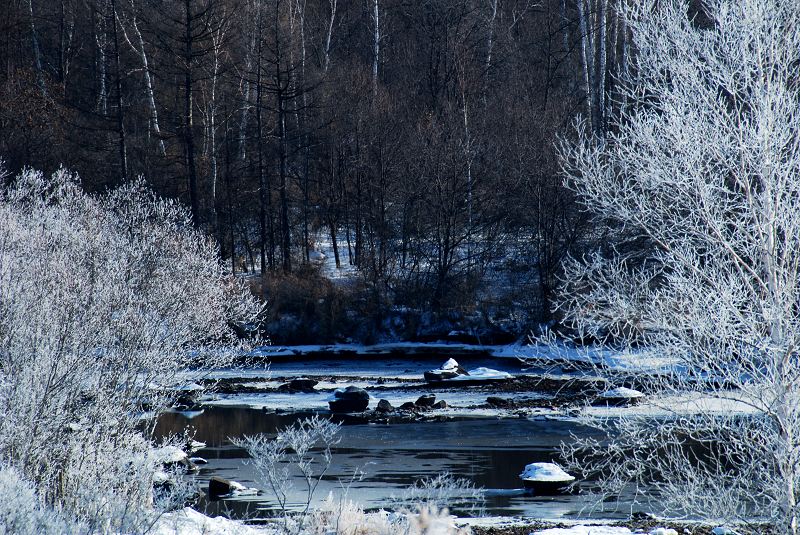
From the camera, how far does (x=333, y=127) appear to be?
4359 centimetres

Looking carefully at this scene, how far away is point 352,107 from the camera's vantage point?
1713 inches

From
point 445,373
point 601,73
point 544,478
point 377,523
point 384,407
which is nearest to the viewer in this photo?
point 377,523

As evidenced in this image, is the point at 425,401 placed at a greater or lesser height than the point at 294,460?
greater

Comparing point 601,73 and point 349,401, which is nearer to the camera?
point 349,401

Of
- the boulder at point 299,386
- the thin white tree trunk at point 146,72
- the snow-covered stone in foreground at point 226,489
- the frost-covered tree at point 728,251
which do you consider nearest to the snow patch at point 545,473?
the frost-covered tree at point 728,251

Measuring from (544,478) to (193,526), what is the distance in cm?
681

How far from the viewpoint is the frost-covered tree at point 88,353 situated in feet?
37.2

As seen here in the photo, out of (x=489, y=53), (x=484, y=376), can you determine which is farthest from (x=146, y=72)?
(x=484, y=376)

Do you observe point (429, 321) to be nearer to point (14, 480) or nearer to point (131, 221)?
point (131, 221)

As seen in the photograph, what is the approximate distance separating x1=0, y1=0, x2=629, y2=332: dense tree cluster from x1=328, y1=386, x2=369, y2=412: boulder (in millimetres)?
12890

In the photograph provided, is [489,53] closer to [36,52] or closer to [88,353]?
[36,52]

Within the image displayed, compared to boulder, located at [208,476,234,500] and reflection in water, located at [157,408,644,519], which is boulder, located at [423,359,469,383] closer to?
reflection in water, located at [157,408,644,519]

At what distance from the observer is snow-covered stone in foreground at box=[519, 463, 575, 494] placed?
1602 cm

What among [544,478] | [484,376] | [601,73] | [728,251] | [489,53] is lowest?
[544,478]
